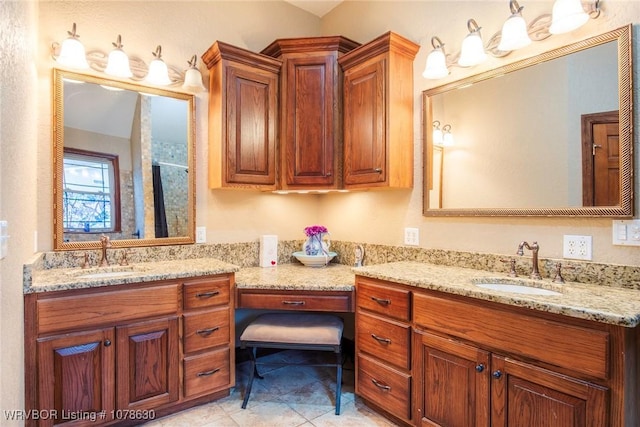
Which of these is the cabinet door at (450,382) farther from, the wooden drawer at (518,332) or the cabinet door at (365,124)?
the cabinet door at (365,124)

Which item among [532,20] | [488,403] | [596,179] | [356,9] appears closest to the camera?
[488,403]

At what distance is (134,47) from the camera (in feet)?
7.62

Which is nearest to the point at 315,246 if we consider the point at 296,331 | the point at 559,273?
the point at 296,331

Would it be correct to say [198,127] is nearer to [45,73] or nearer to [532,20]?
[45,73]

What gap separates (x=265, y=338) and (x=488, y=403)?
121 centimetres

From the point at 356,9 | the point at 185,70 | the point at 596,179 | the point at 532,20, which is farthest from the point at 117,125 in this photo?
the point at 596,179

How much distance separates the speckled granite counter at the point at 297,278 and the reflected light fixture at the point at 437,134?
39.7 inches

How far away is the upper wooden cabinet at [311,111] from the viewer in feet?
8.29

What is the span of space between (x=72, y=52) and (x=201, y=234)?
52.0 inches

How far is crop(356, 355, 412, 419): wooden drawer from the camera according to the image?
6.00 feet

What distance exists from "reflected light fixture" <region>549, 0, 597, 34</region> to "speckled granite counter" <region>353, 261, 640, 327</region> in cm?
118

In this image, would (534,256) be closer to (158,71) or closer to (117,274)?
(117,274)

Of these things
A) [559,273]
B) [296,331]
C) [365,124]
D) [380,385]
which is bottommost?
[380,385]

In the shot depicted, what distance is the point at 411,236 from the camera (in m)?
2.40
